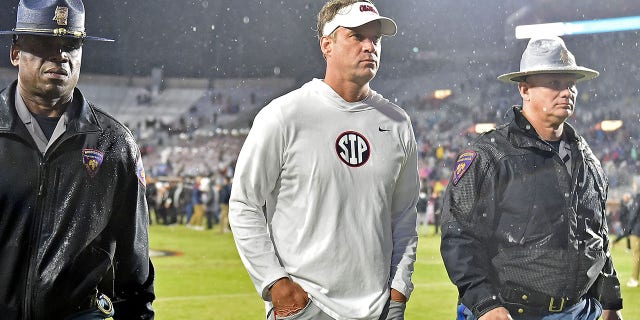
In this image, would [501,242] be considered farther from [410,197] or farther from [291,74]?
[291,74]

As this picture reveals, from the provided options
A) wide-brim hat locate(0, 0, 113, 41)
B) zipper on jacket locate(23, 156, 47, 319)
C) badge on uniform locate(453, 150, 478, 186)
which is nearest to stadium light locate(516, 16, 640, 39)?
badge on uniform locate(453, 150, 478, 186)

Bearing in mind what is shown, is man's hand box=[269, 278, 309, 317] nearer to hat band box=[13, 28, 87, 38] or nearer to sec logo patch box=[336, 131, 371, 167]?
sec logo patch box=[336, 131, 371, 167]

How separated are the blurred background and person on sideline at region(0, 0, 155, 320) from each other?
66.5 feet

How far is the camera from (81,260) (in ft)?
7.71

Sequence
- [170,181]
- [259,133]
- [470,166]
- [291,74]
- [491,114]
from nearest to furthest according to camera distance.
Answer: [259,133] < [470,166] < [170,181] < [491,114] < [291,74]

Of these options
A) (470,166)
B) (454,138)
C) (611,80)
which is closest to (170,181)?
(454,138)

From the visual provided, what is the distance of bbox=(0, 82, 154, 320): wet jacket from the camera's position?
7.54 ft

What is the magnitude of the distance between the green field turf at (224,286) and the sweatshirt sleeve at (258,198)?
586 cm

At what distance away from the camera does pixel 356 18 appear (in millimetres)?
2514

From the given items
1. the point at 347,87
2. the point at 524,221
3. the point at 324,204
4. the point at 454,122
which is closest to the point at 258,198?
the point at 324,204

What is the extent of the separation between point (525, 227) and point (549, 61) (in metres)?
0.65

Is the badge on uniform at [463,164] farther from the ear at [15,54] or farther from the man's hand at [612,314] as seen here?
the ear at [15,54]

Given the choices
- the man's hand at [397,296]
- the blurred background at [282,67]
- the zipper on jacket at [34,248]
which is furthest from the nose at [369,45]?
the blurred background at [282,67]

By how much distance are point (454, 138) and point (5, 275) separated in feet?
76.1
